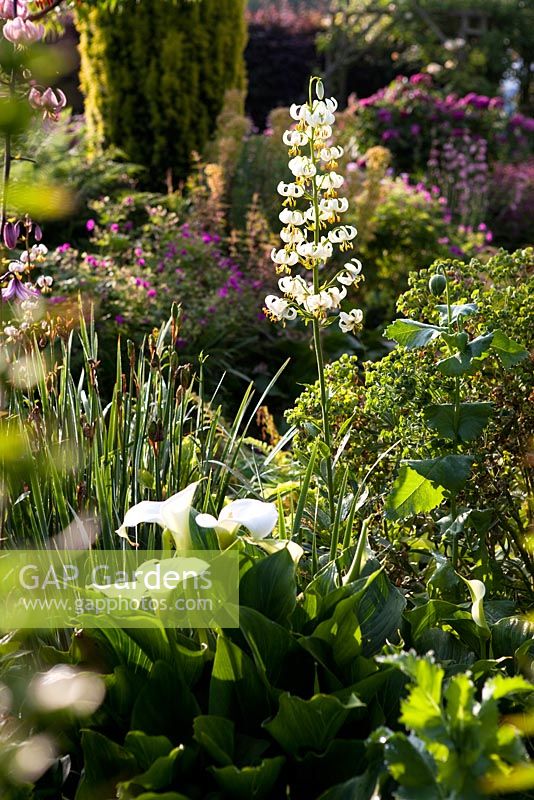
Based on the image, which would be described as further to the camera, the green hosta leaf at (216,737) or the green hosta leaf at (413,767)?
the green hosta leaf at (216,737)

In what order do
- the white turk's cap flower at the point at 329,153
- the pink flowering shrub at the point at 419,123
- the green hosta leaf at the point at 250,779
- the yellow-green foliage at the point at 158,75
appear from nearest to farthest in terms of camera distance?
the green hosta leaf at the point at 250,779 < the white turk's cap flower at the point at 329,153 < the yellow-green foliage at the point at 158,75 < the pink flowering shrub at the point at 419,123

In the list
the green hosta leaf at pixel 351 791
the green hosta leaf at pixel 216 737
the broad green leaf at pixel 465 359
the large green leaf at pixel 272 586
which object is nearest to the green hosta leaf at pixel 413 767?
the green hosta leaf at pixel 351 791

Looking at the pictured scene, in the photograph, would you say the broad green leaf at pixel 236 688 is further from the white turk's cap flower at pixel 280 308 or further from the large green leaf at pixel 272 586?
the white turk's cap flower at pixel 280 308

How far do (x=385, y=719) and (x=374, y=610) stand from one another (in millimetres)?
259

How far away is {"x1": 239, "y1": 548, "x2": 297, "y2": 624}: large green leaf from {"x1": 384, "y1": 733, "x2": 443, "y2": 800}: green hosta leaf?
0.40 m

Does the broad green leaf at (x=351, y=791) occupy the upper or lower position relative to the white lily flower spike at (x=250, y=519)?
lower

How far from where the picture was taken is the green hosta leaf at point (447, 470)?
196 centimetres

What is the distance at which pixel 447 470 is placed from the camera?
1982 mm

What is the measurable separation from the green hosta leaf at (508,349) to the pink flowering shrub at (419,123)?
696 centimetres

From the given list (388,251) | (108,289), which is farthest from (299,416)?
(388,251)

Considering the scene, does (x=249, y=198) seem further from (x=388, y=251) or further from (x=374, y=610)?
(x=374, y=610)

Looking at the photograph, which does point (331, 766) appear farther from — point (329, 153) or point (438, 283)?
point (329, 153)

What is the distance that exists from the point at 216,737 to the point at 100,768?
205mm

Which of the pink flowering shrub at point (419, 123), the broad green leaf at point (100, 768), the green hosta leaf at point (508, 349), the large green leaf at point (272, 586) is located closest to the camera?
the broad green leaf at point (100, 768)
